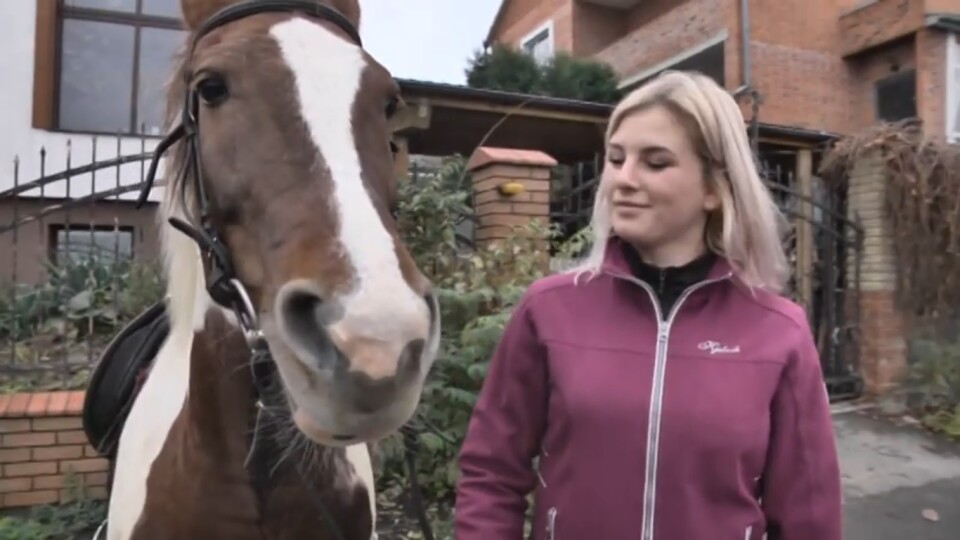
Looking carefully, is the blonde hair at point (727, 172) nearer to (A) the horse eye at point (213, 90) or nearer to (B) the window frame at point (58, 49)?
(A) the horse eye at point (213, 90)

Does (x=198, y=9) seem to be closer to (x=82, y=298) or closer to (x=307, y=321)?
(x=307, y=321)

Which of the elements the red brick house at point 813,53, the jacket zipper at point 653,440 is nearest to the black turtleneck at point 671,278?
the jacket zipper at point 653,440

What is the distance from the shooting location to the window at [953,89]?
14156 millimetres

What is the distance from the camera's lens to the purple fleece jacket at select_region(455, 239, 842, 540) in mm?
1508

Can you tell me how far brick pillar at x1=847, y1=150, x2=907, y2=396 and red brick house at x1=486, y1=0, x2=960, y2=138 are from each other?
309 inches

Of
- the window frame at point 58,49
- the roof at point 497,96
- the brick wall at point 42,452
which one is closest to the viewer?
the brick wall at point 42,452

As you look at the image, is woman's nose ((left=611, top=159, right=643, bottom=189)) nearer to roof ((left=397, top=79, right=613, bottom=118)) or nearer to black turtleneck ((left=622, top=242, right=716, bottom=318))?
black turtleneck ((left=622, top=242, right=716, bottom=318))

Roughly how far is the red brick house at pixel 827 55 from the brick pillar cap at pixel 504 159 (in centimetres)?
1051

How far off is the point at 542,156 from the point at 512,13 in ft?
65.9

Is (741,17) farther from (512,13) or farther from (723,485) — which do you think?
(723,485)

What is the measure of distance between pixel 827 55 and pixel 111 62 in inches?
541

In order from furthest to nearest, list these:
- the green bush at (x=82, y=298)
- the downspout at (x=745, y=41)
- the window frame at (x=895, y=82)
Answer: the downspout at (x=745, y=41)
the window frame at (x=895, y=82)
the green bush at (x=82, y=298)

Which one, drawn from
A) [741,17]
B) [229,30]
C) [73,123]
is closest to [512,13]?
[741,17]

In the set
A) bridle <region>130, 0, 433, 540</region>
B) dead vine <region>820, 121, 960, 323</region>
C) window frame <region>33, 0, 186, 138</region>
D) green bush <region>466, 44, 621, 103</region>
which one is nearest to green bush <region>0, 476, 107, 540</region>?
bridle <region>130, 0, 433, 540</region>
